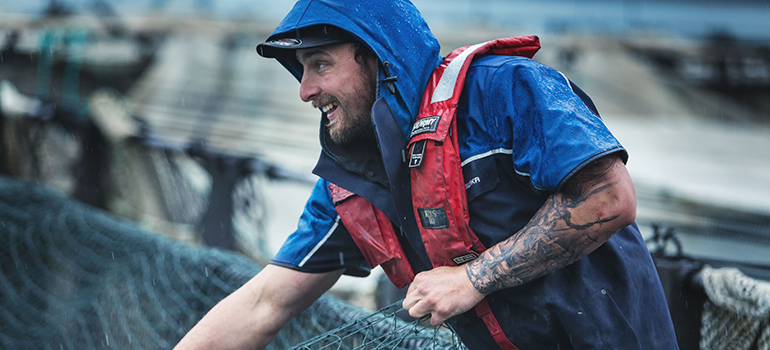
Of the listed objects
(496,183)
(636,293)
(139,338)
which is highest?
(496,183)

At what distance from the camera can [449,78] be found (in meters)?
1.70

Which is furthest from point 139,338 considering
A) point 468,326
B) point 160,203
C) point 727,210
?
point 727,210

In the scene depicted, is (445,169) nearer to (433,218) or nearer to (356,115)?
(433,218)

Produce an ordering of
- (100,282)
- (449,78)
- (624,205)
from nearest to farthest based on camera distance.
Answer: (624,205) → (449,78) → (100,282)

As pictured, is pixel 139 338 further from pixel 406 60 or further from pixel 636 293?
pixel 636 293

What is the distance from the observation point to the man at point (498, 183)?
Answer: 4.76 ft

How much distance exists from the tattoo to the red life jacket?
0.08 metres

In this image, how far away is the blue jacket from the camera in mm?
1469

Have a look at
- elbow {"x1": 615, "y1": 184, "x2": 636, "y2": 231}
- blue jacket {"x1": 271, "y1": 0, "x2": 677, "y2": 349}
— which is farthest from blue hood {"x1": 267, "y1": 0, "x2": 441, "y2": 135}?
elbow {"x1": 615, "y1": 184, "x2": 636, "y2": 231}

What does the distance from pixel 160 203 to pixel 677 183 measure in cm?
464

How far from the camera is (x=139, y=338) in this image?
3795 mm

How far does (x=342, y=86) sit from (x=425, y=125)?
1.01ft

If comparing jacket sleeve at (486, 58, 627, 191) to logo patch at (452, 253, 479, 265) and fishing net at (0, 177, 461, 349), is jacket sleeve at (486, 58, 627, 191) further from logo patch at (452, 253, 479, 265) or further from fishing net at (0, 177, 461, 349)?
fishing net at (0, 177, 461, 349)

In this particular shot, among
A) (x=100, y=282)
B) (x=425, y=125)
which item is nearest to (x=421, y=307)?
(x=425, y=125)
